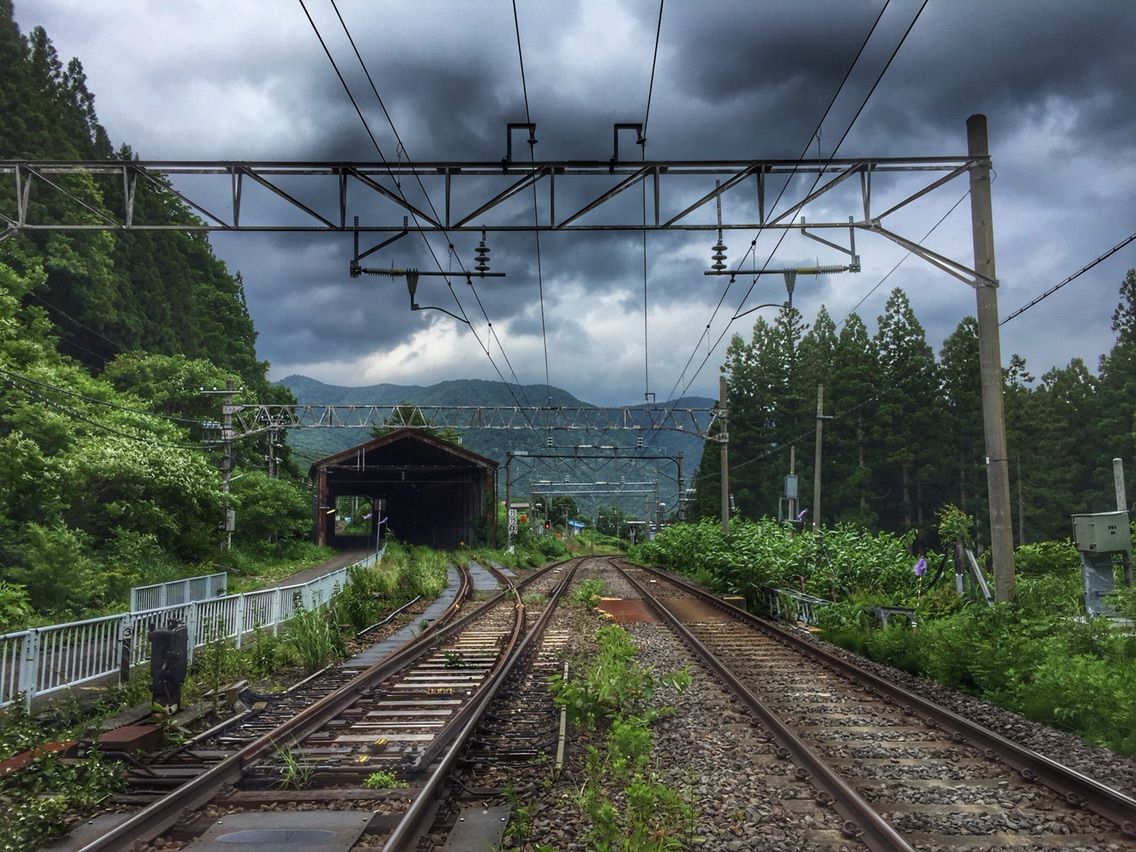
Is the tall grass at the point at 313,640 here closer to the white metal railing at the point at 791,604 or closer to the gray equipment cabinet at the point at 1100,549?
the white metal railing at the point at 791,604

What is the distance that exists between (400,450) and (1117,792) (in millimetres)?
45262

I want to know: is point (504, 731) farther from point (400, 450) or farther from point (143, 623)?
point (400, 450)

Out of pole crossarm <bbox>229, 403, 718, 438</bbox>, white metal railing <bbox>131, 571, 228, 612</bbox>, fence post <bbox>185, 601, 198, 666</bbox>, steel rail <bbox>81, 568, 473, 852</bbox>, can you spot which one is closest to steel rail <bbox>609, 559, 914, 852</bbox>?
steel rail <bbox>81, 568, 473, 852</bbox>

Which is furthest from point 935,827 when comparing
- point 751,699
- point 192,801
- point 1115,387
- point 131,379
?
point 1115,387

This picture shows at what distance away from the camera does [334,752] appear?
25.1 feet

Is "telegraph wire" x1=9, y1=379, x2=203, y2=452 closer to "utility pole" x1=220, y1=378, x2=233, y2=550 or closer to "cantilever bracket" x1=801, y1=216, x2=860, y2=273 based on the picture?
"utility pole" x1=220, y1=378, x2=233, y2=550

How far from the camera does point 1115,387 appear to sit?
47.7 metres

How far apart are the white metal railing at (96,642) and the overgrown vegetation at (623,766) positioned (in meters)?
5.53

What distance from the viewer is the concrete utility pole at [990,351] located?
12281 mm

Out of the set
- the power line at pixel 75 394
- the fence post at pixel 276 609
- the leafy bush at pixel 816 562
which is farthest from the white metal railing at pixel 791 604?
the power line at pixel 75 394

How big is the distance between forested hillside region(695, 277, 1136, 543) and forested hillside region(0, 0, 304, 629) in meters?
28.5

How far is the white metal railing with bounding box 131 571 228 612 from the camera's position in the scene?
1544 cm

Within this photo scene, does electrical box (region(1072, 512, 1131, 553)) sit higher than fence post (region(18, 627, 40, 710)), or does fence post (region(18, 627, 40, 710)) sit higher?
electrical box (region(1072, 512, 1131, 553))

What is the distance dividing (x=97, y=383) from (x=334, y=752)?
2786cm
